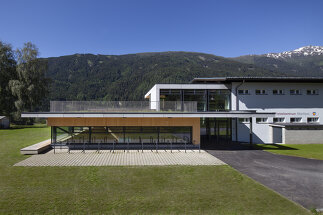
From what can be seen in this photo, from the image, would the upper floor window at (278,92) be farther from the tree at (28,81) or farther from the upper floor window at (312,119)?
the tree at (28,81)

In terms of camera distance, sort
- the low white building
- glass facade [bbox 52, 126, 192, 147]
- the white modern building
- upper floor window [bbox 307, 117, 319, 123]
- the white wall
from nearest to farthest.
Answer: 1. the white modern building
2. glass facade [bbox 52, 126, 192, 147]
3. the low white building
4. the white wall
5. upper floor window [bbox 307, 117, 319, 123]

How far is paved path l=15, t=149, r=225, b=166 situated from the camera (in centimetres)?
1241

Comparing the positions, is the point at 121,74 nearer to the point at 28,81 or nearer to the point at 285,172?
the point at 28,81

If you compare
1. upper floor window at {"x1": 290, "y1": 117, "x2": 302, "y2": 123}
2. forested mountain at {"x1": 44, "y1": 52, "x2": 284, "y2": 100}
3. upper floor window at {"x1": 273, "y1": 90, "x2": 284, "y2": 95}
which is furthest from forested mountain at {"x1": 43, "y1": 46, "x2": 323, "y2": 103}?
upper floor window at {"x1": 290, "y1": 117, "x2": 302, "y2": 123}

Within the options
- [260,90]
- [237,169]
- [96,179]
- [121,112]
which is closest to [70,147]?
[121,112]

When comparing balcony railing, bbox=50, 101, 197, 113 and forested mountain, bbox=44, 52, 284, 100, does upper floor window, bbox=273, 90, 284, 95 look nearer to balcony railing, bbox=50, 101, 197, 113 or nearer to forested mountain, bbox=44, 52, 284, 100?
balcony railing, bbox=50, 101, 197, 113

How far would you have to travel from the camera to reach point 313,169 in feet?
37.9

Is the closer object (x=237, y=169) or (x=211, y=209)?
(x=211, y=209)

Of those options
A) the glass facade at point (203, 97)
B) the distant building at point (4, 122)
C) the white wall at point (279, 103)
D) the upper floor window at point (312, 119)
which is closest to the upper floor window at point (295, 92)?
the white wall at point (279, 103)

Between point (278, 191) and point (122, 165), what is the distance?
25.2 feet

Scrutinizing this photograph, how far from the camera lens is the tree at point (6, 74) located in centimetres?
3925

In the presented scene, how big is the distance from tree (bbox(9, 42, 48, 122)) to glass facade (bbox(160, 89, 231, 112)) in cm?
2864

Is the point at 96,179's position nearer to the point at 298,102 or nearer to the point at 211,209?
the point at 211,209

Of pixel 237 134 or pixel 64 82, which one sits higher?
pixel 64 82
